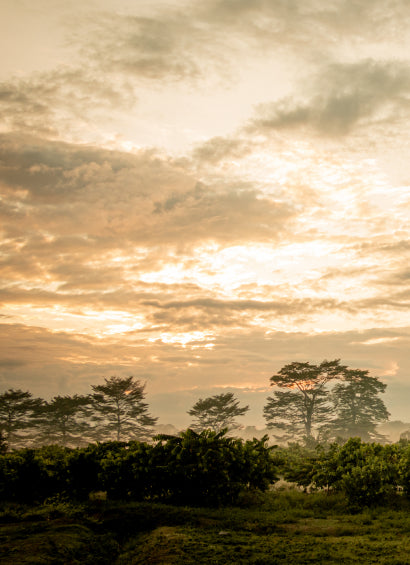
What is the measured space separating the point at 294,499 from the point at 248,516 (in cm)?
266

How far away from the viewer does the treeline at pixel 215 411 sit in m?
50.1

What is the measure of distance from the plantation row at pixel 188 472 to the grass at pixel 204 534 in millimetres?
564

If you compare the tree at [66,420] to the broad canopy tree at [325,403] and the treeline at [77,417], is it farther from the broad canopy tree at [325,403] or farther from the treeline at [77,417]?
the broad canopy tree at [325,403]

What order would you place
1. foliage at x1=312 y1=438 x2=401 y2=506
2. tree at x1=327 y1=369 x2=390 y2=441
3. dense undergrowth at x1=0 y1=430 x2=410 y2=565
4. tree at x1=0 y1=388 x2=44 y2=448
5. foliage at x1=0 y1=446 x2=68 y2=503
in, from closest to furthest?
dense undergrowth at x1=0 y1=430 x2=410 y2=565
foliage at x1=312 y1=438 x2=401 y2=506
foliage at x1=0 y1=446 x2=68 y2=503
tree at x1=0 y1=388 x2=44 y2=448
tree at x1=327 y1=369 x2=390 y2=441

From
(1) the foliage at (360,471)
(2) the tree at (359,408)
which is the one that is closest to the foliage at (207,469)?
(1) the foliage at (360,471)

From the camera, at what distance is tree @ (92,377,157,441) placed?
53000 mm

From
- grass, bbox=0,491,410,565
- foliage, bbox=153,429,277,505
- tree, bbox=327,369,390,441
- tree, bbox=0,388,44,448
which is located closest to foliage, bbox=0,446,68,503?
grass, bbox=0,491,410,565

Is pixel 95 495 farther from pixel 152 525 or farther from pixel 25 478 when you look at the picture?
pixel 152 525

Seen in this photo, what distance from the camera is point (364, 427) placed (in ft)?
187

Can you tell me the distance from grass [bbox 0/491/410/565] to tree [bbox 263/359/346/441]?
43.9 m

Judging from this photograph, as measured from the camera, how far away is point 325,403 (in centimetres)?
5516

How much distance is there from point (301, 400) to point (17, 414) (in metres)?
32.5

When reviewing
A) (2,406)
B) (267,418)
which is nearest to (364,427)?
(267,418)

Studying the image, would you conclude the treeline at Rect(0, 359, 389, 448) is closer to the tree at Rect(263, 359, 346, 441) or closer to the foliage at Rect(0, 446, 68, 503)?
the tree at Rect(263, 359, 346, 441)
